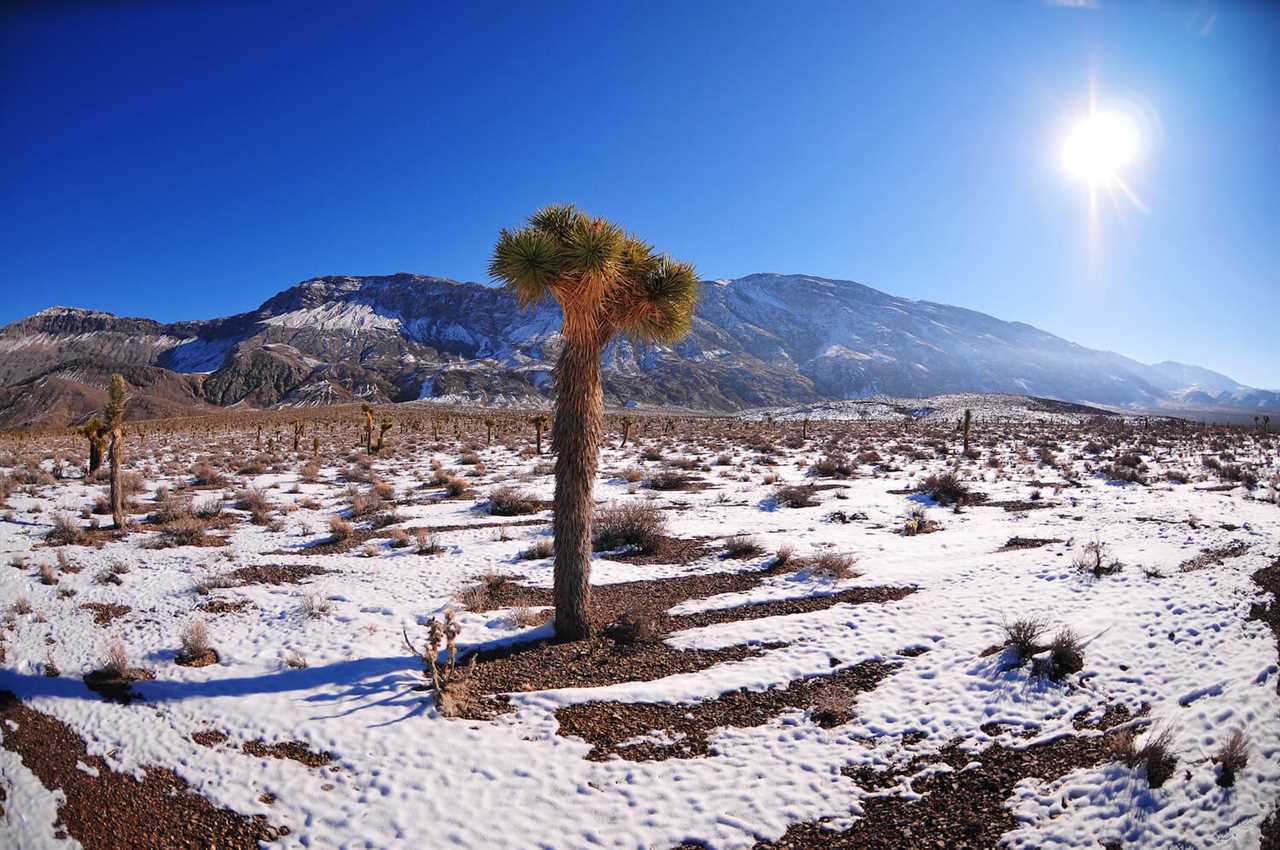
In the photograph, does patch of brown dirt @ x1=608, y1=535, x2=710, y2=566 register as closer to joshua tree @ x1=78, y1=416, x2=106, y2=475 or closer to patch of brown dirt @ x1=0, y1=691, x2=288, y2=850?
patch of brown dirt @ x1=0, y1=691, x2=288, y2=850

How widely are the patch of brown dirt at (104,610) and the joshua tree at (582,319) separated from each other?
6782mm

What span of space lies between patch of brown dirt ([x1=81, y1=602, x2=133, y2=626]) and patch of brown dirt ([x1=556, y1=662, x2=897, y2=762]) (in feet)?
24.4

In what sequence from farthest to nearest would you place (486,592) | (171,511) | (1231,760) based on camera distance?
1. (171,511)
2. (486,592)
3. (1231,760)

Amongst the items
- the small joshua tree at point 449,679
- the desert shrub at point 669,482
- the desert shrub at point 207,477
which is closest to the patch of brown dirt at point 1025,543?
the desert shrub at point 669,482

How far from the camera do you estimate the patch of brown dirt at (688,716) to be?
5.75 metres

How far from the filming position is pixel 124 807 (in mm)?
5035

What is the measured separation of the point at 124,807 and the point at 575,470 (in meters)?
5.22

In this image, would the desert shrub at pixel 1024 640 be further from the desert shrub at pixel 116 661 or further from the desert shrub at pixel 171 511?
the desert shrub at pixel 171 511

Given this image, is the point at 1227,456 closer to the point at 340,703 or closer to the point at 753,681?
the point at 753,681

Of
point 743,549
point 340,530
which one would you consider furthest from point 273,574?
point 743,549

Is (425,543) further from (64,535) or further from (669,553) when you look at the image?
(64,535)

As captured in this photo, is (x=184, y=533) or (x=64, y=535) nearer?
(x=64, y=535)

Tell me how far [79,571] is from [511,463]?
16.8 metres

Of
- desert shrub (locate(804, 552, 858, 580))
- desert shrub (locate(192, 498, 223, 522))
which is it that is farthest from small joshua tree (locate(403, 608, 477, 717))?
desert shrub (locate(192, 498, 223, 522))
